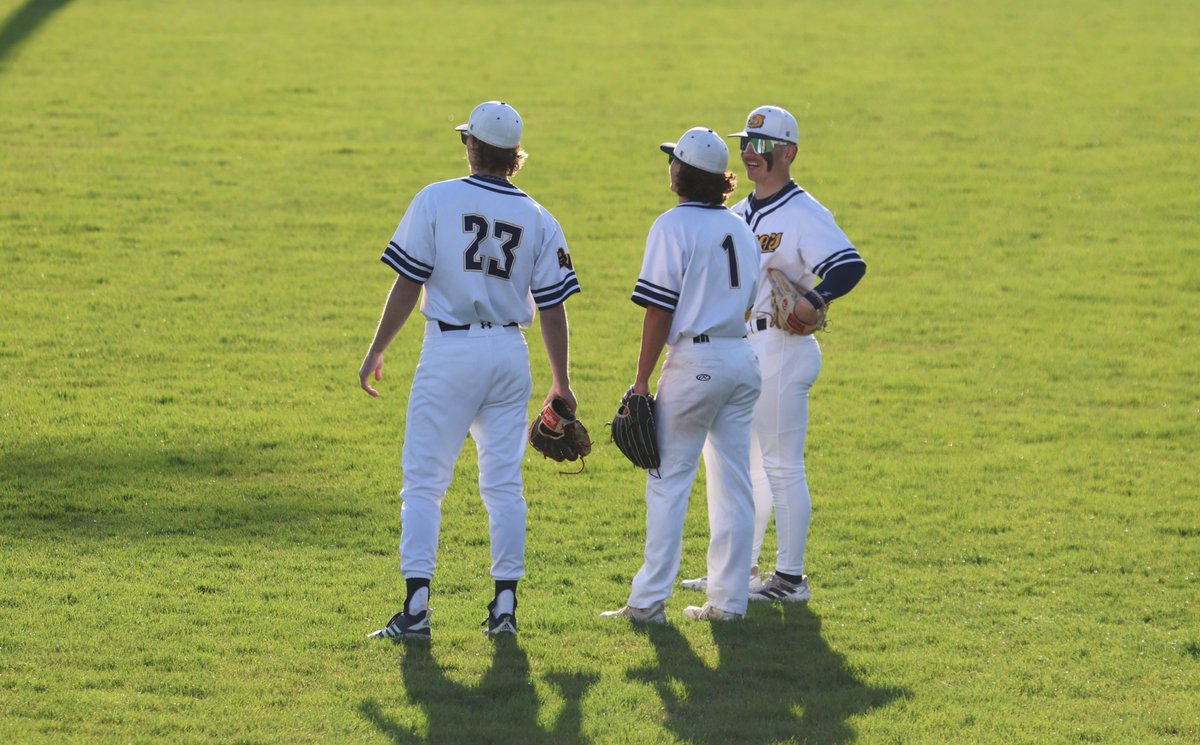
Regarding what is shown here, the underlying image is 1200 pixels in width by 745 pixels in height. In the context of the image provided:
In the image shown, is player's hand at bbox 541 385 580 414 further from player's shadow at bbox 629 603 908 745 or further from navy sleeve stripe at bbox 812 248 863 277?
navy sleeve stripe at bbox 812 248 863 277

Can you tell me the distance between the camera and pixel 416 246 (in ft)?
18.8

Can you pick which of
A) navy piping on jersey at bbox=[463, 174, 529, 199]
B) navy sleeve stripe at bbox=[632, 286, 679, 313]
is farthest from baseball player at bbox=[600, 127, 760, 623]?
navy piping on jersey at bbox=[463, 174, 529, 199]

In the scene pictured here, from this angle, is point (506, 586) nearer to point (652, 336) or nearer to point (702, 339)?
point (652, 336)

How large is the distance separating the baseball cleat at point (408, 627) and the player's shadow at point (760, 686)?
909mm

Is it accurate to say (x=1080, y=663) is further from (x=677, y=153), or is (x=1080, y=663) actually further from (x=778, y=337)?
(x=677, y=153)

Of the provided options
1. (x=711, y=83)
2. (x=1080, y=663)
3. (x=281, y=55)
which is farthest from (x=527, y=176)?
(x=1080, y=663)

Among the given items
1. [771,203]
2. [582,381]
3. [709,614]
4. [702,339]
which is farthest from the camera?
[582,381]

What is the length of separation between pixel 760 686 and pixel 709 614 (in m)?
0.82

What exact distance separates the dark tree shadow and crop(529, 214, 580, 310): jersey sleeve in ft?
53.8

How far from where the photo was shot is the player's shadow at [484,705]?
195 inches

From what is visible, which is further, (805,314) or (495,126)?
(805,314)

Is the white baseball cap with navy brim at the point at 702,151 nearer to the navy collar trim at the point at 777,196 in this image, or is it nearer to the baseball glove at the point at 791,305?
the navy collar trim at the point at 777,196

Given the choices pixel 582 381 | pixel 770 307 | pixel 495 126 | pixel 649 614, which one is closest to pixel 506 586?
pixel 649 614

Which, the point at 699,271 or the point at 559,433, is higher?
the point at 699,271
